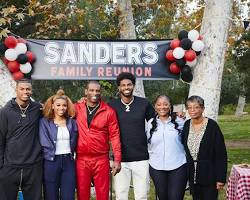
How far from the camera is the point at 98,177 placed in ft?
18.0

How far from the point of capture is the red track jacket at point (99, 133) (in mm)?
5414

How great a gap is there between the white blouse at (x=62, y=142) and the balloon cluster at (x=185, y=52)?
8.90 feet

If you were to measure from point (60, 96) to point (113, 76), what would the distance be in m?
2.34

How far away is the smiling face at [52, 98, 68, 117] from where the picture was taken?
535cm

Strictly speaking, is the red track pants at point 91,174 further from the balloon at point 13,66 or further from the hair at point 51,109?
the balloon at point 13,66

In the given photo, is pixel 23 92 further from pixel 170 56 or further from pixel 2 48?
pixel 170 56

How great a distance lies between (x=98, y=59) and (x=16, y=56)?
4.38 feet

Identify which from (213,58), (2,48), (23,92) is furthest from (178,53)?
(23,92)

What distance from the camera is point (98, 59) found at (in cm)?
765

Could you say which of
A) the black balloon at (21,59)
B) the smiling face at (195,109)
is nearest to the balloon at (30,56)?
the black balloon at (21,59)

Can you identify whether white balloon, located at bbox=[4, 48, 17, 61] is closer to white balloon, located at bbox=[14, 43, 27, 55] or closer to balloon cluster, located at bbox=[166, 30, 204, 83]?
white balloon, located at bbox=[14, 43, 27, 55]

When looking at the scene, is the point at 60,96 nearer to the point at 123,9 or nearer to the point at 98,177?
the point at 98,177

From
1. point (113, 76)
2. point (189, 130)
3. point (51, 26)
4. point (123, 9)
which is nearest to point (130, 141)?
point (189, 130)

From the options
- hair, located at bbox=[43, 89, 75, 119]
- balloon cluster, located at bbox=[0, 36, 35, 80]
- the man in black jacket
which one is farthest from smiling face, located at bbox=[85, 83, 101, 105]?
balloon cluster, located at bbox=[0, 36, 35, 80]
